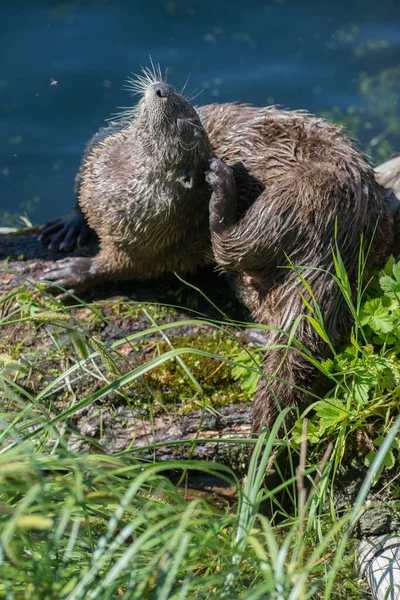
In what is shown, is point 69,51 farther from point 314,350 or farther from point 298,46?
point 314,350

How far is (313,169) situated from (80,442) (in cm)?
134

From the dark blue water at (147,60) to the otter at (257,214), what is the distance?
327 centimetres

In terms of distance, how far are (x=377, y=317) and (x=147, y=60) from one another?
4753 mm

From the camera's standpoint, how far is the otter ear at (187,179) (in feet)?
9.64

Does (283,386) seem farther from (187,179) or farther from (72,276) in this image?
(72,276)

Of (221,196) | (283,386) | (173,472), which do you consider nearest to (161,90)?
(221,196)

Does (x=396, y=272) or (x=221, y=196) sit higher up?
(x=221, y=196)

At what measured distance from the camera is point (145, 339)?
322 cm

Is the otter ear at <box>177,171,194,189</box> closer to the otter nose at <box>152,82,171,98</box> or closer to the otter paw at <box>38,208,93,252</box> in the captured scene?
the otter nose at <box>152,82,171,98</box>

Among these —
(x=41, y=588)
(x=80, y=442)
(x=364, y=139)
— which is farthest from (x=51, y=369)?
(x=364, y=139)

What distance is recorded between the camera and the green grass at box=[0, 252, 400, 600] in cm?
148

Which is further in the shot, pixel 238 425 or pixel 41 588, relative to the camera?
pixel 238 425

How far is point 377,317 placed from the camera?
264cm

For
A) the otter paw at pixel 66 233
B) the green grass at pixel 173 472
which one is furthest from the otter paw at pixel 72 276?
the otter paw at pixel 66 233
